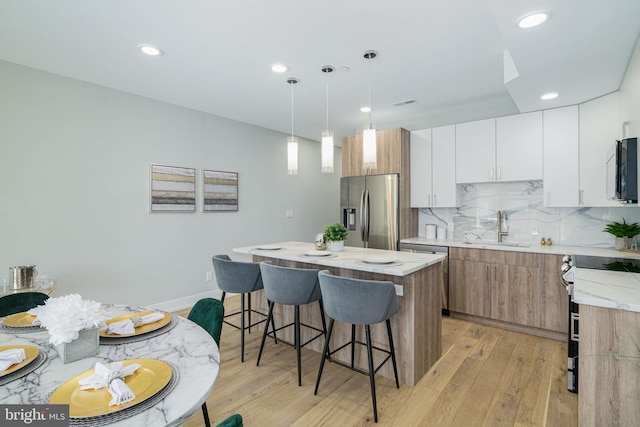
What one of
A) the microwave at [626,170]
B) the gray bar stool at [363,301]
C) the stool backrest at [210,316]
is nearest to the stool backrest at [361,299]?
the gray bar stool at [363,301]

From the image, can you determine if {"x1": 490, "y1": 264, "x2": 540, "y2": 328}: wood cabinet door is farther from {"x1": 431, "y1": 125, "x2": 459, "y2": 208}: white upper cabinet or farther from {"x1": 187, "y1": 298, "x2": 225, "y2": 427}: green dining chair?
{"x1": 187, "y1": 298, "x2": 225, "y2": 427}: green dining chair

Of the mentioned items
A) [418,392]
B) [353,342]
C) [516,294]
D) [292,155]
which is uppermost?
[292,155]

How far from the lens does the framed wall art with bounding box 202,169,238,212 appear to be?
4379mm

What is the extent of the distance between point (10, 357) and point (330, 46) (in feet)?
8.65

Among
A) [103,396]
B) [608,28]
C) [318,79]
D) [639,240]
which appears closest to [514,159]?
[639,240]

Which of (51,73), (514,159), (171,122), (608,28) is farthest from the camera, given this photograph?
(171,122)

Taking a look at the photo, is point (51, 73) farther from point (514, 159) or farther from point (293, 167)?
point (514, 159)

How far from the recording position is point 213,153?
447 centimetres

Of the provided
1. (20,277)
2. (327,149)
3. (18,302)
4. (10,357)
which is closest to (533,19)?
(327,149)

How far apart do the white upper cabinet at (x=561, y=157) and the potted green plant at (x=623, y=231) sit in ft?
1.19

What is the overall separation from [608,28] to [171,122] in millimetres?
4211

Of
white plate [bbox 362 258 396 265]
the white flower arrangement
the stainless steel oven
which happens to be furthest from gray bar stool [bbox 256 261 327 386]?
the stainless steel oven

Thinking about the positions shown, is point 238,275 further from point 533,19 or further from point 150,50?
point 533,19

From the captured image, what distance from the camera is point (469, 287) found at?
363 centimetres
